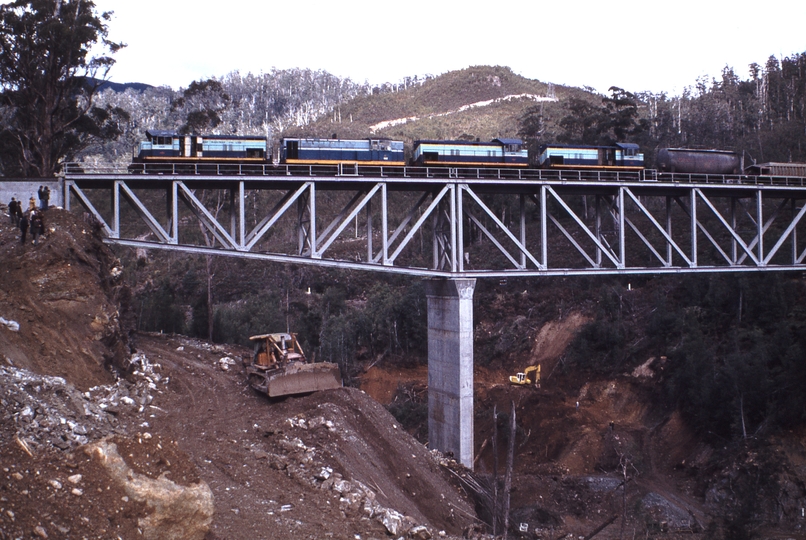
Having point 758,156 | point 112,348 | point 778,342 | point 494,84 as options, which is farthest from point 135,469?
point 494,84

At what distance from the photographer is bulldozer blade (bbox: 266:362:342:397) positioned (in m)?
24.3

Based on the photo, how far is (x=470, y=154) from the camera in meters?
34.9

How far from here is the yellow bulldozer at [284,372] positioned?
24.4 meters

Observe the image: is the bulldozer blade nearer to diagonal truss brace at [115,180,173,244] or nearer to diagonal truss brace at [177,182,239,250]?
diagonal truss brace at [177,182,239,250]

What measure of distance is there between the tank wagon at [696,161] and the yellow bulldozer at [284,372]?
24463 millimetres

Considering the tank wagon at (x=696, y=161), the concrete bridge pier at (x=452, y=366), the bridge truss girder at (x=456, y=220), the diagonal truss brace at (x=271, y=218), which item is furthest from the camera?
the tank wagon at (x=696, y=161)

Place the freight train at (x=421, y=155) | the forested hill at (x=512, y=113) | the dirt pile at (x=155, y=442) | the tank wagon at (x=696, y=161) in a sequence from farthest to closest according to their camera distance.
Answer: the forested hill at (x=512, y=113)
the tank wagon at (x=696, y=161)
the freight train at (x=421, y=155)
the dirt pile at (x=155, y=442)

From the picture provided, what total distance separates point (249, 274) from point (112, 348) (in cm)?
5717

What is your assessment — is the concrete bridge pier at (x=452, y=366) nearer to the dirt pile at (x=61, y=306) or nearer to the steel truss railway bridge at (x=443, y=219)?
the steel truss railway bridge at (x=443, y=219)

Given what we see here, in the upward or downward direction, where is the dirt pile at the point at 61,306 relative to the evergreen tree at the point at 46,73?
downward

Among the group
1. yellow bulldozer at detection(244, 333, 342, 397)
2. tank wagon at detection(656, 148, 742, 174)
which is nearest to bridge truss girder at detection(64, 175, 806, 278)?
tank wagon at detection(656, 148, 742, 174)

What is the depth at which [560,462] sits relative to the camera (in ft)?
128

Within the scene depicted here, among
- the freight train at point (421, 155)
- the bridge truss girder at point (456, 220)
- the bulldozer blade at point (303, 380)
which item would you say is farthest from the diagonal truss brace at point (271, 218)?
the bulldozer blade at point (303, 380)

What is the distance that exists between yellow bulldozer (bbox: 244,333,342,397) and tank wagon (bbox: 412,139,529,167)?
13.1 m
